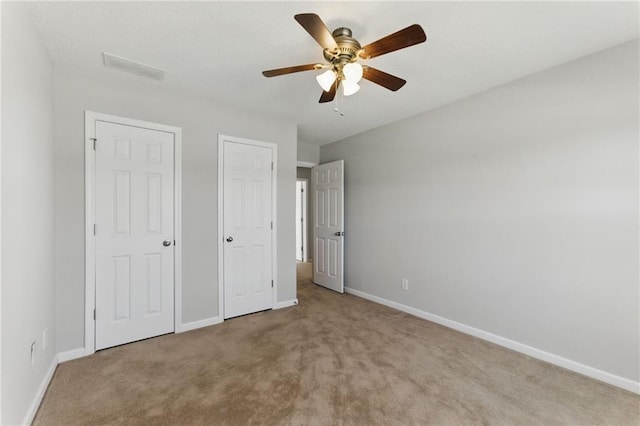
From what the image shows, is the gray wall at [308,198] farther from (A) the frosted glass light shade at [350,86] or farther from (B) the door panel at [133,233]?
(A) the frosted glass light shade at [350,86]

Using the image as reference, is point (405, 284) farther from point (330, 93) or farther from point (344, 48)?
point (344, 48)

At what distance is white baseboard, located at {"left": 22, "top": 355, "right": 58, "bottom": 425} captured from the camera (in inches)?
64.4

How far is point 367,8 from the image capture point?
65.5 inches

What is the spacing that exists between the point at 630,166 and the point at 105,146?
4.18m

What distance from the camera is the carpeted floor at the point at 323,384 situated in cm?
172

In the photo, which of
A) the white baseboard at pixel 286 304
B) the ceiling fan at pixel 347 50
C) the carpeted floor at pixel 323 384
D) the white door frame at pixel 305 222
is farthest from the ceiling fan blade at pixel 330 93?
the white door frame at pixel 305 222

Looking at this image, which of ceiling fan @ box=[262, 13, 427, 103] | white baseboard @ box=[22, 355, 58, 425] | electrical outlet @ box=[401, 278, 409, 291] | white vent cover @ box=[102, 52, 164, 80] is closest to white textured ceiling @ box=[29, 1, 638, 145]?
white vent cover @ box=[102, 52, 164, 80]

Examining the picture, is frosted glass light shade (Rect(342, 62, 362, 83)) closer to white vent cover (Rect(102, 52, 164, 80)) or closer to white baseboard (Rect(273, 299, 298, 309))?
white vent cover (Rect(102, 52, 164, 80))

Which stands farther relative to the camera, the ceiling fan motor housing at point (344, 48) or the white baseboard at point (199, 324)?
the white baseboard at point (199, 324)

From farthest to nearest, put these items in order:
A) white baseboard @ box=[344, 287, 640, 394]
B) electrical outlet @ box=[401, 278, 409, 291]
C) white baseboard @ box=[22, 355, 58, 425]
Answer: electrical outlet @ box=[401, 278, 409, 291] < white baseboard @ box=[344, 287, 640, 394] < white baseboard @ box=[22, 355, 58, 425]

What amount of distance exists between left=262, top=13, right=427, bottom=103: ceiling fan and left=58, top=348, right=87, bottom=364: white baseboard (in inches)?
108

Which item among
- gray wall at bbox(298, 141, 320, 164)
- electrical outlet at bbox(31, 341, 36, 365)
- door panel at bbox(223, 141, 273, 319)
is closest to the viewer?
electrical outlet at bbox(31, 341, 36, 365)

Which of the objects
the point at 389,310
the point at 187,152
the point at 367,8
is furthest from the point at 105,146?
the point at 389,310

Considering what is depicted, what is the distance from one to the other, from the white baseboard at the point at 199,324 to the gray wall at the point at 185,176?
3 centimetres
